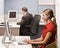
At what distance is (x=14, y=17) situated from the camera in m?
6.00

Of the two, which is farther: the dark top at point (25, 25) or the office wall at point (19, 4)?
the office wall at point (19, 4)

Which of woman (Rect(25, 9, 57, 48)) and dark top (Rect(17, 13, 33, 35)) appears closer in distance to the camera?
woman (Rect(25, 9, 57, 48))

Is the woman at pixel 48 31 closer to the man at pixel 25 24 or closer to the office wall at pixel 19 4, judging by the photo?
the man at pixel 25 24

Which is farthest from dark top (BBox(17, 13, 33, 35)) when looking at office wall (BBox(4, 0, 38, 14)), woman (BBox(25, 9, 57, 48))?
woman (BBox(25, 9, 57, 48))

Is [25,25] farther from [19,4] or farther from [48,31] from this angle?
[48,31]

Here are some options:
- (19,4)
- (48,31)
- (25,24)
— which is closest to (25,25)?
(25,24)

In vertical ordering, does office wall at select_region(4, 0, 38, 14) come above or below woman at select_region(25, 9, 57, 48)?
above

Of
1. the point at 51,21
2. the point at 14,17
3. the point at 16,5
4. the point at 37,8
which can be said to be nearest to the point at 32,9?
the point at 37,8

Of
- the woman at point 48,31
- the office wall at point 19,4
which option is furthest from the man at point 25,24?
the woman at point 48,31

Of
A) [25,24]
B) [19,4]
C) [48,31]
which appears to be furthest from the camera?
[19,4]

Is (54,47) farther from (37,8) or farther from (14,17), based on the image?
(37,8)

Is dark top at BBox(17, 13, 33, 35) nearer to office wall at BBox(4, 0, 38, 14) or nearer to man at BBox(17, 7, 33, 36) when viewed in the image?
man at BBox(17, 7, 33, 36)

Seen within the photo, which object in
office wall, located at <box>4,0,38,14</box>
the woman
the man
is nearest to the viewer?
the woman

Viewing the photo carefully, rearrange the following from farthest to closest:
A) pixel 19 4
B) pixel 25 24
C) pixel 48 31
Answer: pixel 19 4 < pixel 25 24 < pixel 48 31
